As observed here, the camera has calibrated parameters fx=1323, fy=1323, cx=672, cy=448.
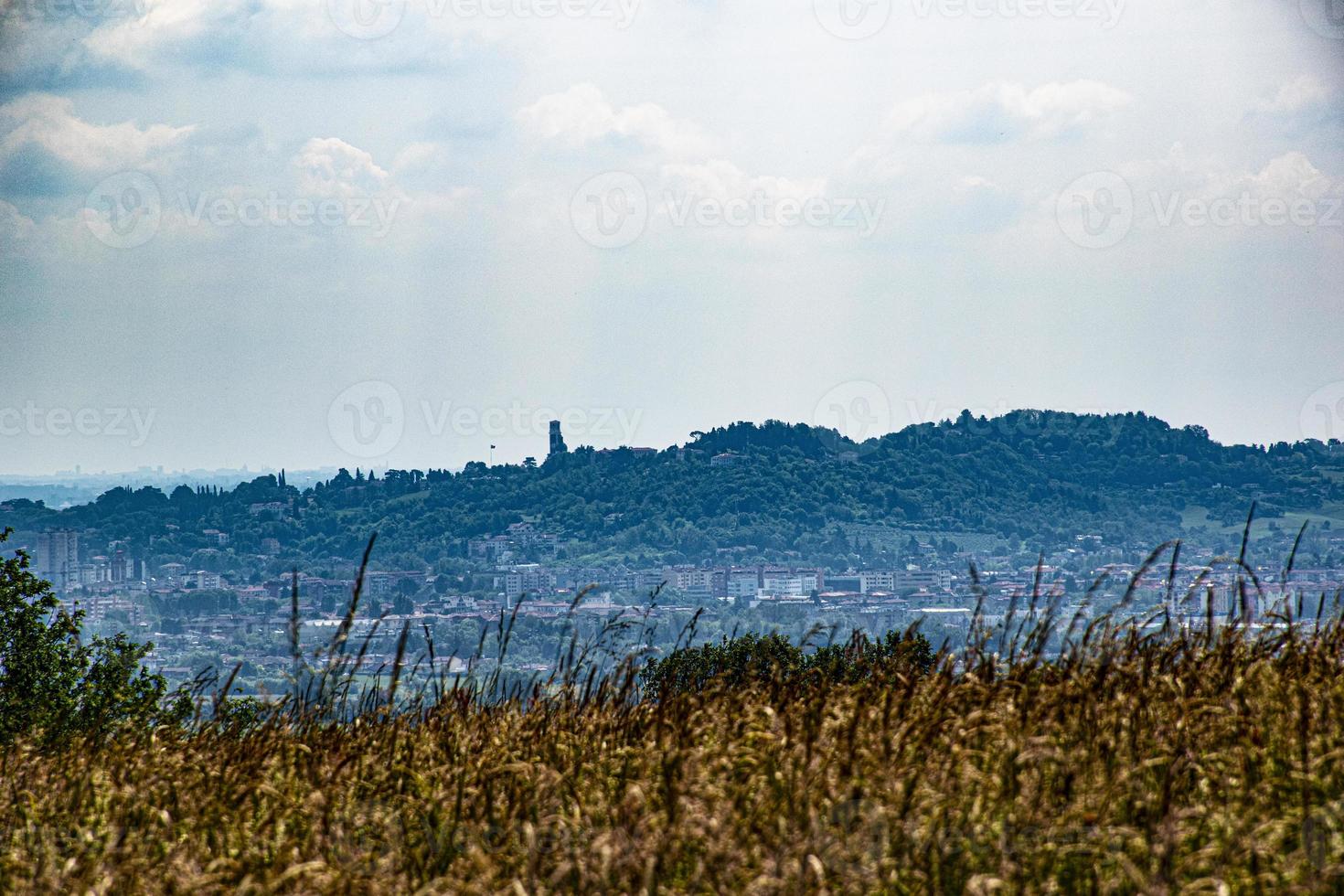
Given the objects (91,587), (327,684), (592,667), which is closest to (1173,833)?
(592,667)

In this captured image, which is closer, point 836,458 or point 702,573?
point 702,573

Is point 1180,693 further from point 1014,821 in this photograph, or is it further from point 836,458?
point 836,458

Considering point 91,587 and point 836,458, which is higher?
point 836,458

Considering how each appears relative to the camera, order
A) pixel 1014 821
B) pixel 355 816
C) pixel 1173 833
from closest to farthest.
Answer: pixel 1173 833 → pixel 1014 821 → pixel 355 816

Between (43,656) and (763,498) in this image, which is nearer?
(43,656)

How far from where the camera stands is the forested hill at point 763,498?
166875 mm

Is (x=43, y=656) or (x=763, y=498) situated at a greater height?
(x=763, y=498)

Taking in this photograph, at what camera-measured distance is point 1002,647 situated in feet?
20.0

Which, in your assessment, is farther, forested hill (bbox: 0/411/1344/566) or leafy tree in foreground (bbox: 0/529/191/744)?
forested hill (bbox: 0/411/1344/566)

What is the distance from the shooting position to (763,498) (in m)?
188

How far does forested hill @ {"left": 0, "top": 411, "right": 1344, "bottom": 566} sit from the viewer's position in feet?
547

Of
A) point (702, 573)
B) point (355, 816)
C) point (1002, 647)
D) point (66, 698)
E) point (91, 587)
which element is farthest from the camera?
point (702, 573)

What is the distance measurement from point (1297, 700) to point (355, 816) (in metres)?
3.60

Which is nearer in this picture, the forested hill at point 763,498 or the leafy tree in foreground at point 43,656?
the leafy tree in foreground at point 43,656
